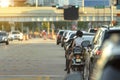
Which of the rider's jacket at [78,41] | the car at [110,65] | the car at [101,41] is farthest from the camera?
the rider's jacket at [78,41]

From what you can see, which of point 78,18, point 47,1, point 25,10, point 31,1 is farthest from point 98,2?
point 31,1

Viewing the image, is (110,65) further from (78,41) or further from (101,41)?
(78,41)

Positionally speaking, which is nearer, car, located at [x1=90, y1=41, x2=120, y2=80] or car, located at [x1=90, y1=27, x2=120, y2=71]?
car, located at [x1=90, y1=41, x2=120, y2=80]

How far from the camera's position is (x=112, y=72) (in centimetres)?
328

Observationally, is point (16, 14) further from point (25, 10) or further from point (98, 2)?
point (98, 2)

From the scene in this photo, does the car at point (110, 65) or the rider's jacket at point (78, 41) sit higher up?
the car at point (110, 65)

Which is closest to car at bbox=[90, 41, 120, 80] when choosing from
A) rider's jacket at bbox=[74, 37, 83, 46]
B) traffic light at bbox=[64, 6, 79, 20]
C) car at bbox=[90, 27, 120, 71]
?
car at bbox=[90, 27, 120, 71]

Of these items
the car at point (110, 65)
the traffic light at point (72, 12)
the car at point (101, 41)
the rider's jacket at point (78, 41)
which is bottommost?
the traffic light at point (72, 12)

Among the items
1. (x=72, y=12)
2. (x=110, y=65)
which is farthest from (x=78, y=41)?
(x=72, y=12)

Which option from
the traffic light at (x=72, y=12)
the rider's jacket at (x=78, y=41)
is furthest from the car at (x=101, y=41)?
the traffic light at (x=72, y=12)

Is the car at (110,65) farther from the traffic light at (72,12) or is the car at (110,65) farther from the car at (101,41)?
the traffic light at (72,12)

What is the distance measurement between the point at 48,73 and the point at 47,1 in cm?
13545

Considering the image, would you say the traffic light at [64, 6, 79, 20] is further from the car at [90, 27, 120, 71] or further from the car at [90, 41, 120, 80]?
the car at [90, 41, 120, 80]

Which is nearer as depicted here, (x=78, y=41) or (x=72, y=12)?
(x=78, y=41)
